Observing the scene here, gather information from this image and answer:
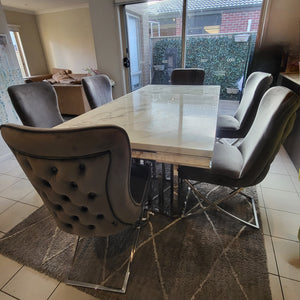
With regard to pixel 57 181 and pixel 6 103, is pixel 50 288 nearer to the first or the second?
pixel 57 181

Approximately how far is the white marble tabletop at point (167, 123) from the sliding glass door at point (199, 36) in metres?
2.05

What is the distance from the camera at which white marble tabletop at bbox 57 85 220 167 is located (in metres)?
0.92

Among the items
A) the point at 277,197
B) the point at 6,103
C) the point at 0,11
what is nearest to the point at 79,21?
the point at 0,11

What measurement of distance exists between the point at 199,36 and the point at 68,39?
226 inches

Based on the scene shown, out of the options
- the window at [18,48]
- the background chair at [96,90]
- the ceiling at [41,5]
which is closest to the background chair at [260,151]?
the background chair at [96,90]

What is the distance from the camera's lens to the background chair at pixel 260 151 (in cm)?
96

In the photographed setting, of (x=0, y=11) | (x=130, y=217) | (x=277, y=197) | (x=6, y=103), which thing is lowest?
(x=277, y=197)

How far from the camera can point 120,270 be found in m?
1.21

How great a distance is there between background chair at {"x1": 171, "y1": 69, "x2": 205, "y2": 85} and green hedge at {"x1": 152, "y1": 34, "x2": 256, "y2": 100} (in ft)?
3.70

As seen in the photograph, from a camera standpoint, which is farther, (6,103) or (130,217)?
(6,103)

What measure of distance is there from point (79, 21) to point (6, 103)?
570 centimetres

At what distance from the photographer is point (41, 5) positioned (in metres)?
6.18

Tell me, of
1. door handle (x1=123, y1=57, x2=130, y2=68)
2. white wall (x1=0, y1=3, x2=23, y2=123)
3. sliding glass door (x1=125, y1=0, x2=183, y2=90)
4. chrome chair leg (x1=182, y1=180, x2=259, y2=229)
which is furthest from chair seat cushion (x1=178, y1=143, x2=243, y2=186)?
door handle (x1=123, y1=57, x2=130, y2=68)

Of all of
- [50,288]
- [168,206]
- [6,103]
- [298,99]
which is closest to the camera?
[298,99]
